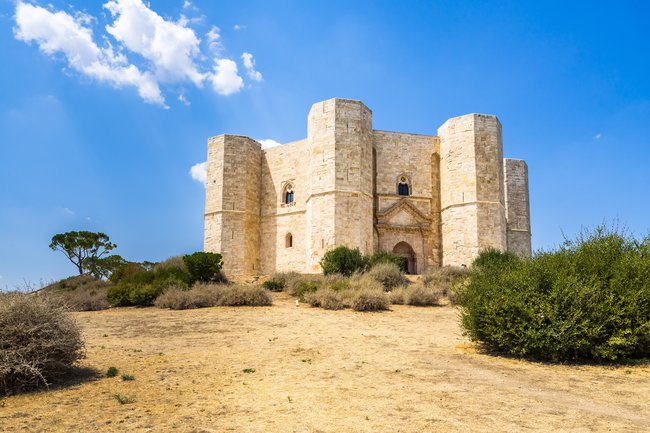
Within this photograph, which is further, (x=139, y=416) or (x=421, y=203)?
(x=421, y=203)

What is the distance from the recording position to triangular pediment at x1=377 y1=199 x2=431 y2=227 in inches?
1005

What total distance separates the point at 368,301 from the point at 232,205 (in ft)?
50.7

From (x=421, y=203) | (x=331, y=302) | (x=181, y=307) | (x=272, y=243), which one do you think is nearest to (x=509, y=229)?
Result: (x=421, y=203)

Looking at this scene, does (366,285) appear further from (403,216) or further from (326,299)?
(403,216)

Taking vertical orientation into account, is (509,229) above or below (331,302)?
above

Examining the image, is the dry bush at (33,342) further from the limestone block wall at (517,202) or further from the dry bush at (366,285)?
the limestone block wall at (517,202)

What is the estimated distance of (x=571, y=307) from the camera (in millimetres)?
7523

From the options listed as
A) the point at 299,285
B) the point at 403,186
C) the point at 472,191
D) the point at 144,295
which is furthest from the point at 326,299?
the point at 403,186

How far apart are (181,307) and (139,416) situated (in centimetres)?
899

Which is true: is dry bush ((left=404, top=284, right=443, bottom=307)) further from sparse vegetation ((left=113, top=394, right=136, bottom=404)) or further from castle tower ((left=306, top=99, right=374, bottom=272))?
sparse vegetation ((left=113, top=394, right=136, bottom=404))

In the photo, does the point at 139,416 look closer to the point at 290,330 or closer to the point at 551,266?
the point at 290,330

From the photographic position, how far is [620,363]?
24.6ft

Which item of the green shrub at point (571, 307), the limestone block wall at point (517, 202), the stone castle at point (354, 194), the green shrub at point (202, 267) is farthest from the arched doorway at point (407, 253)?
the green shrub at point (571, 307)

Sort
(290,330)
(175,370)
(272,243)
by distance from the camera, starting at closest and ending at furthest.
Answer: (175,370), (290,330), (272,243)
